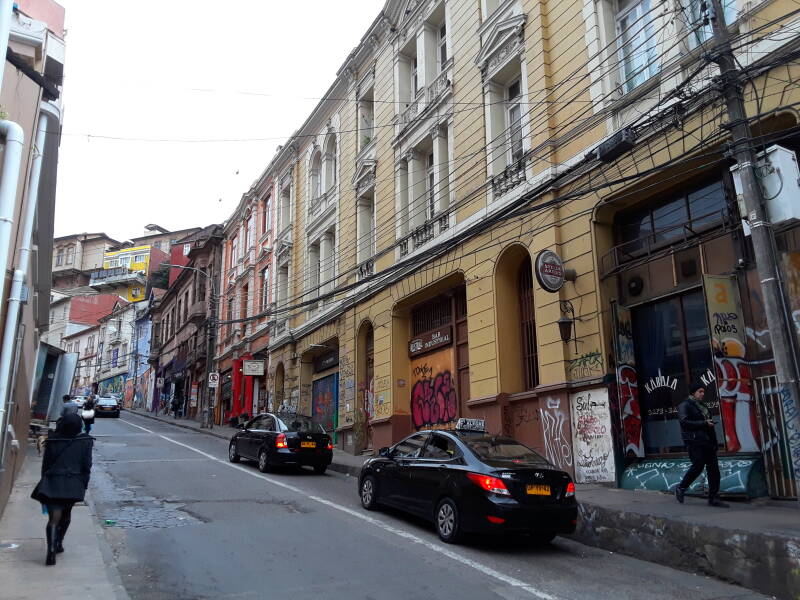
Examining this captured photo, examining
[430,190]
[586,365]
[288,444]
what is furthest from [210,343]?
[586,365]

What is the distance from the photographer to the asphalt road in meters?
6.27

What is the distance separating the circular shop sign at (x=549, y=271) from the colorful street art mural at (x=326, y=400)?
12882 millimetres

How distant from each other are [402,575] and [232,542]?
252 centimetres

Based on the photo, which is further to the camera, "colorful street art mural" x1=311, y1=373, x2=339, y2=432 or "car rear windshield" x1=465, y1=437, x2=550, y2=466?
"colorful street art mural" x1=311, y1=373, x2=339, y2=432

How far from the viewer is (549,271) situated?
1220 cm

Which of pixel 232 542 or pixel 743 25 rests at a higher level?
pixel 743 25

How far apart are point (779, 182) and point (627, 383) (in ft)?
15.8

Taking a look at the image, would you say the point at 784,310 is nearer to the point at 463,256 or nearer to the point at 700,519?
the point at 700,519

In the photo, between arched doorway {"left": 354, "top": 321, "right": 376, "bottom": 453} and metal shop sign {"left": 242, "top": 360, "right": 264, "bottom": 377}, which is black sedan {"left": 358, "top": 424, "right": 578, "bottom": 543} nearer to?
arched doorway {"left": 354, "top": 321, "right": 376, "bottom": 453}

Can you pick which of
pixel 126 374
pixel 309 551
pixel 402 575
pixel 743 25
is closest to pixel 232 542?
pixel 309 551

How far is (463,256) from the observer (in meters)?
16.1

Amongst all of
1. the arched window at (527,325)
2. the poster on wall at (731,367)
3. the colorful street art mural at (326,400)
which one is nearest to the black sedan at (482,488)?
the poster on wall at (731,367)

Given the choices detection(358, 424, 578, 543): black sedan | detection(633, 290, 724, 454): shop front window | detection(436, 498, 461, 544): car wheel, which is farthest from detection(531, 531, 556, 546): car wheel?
detection(633, 290, 724, 454): shop front window

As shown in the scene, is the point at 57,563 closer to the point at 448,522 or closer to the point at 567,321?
the point at 448,522
